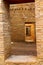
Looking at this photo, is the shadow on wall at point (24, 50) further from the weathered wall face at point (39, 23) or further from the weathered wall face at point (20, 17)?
the weathered wall face at point (20, 17)

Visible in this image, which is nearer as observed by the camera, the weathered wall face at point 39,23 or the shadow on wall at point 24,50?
the weathered wall face at point 39,23

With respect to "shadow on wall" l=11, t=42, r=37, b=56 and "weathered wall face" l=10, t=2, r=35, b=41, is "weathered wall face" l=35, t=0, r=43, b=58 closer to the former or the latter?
"shadow on wall" l=11, t=42, r=37, b=56

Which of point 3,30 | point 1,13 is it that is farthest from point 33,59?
point 1,13

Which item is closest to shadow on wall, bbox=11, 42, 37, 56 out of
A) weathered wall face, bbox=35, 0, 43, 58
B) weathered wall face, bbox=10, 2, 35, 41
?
weathered wall face, bbox=35, 0, 43, 58

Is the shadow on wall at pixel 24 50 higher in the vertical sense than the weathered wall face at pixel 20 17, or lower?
lower

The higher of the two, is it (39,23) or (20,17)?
(20,17)

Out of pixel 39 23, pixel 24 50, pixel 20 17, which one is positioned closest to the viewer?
pixel 39 23

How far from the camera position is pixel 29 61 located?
229 centimetres

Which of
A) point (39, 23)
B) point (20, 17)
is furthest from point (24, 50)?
point (20, 17)

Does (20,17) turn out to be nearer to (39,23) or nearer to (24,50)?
(24,50)

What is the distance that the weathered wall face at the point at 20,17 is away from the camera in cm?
641

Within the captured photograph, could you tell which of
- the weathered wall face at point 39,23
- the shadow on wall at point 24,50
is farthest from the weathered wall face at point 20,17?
the weathered wall face at point 39,23

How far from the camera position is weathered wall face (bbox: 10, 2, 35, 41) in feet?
21.0

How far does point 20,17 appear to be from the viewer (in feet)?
21.8
